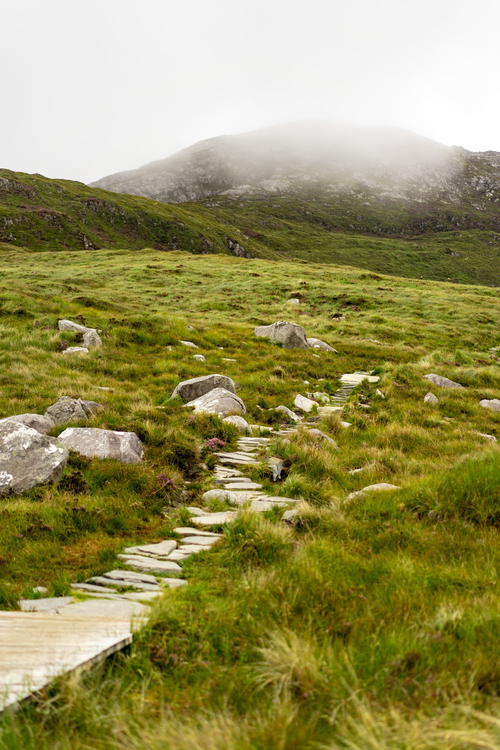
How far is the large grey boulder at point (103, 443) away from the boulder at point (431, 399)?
10600 millimetres

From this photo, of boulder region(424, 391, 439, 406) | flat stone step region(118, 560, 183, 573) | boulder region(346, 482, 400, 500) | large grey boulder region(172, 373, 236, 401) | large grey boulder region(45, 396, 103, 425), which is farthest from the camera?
boulder region(424, 391, 439, 406)

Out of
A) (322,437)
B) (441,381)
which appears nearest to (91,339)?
(322,437)

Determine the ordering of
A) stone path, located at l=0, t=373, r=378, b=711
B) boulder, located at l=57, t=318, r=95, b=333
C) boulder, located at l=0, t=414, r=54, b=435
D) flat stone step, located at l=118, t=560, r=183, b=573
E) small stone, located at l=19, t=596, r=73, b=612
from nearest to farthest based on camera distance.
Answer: stone path, located at l=0, t=373, r=378, b=711 → small stone, located at l=19, t=596, r=73, b=612 → flat stone step, located at l=118, t=560, r=183, b=573 → boulder, located at l=0, t=414, r=54, b=435 → boulder, located at l=57, t=318, r=95, b=333

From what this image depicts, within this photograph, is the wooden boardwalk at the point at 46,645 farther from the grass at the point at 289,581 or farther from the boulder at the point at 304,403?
the boulder at the point at 304,403

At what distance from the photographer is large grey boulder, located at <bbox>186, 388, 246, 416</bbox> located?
1198 centimetres

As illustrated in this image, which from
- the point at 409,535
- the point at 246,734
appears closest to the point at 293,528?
the point at 409,535

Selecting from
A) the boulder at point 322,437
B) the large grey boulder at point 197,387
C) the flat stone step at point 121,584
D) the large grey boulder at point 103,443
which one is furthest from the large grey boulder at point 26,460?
the large grey boulder at point 197,387

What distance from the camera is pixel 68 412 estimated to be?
32.7ft

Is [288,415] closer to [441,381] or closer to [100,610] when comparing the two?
[441,381]

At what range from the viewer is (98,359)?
54.5 ft

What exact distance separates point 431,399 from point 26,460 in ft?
42.9

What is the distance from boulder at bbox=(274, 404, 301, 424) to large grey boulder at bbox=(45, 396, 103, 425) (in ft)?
17.4

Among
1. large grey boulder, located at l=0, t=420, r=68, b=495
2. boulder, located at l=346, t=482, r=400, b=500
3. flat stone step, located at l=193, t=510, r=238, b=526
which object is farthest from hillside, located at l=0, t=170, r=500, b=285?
boulder, located at l=346, t=482, r=400, b=500

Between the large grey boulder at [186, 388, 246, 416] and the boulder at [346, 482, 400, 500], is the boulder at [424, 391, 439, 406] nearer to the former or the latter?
the large grey boulder at [186, 388, 246, 416]
